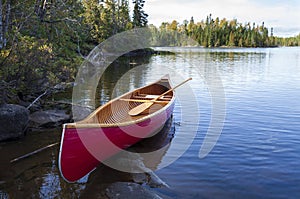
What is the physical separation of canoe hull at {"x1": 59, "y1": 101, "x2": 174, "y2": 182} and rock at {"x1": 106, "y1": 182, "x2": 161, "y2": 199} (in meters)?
0.77

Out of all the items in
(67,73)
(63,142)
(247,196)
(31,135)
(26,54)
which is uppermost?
(26,54)

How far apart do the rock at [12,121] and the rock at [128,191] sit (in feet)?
13.3

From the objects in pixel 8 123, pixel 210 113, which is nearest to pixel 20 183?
pixel 8 123

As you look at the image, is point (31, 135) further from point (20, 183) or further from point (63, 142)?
point (63, 142)

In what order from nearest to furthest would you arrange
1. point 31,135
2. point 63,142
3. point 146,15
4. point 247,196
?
point 63,142 → point 247,196 → point 31,135 → point 146,15

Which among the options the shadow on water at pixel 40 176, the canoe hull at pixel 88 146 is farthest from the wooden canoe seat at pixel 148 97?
the canoe hull at pixel 88 146

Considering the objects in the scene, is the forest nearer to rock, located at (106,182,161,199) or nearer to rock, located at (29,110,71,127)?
rock, located at (29,110,71,127)

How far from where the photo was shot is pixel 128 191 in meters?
6.54

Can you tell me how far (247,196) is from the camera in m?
6.66

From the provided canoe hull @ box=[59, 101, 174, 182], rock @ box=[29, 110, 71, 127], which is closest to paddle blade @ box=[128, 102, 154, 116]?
canoe hull @ box=[59, 101, 174, 182]

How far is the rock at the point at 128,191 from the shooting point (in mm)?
6332

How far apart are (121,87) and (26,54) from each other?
11583 millimetres

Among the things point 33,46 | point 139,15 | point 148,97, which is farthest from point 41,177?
point 139,15

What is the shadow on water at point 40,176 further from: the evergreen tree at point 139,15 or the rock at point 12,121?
the evergreen tree at point 139,15
